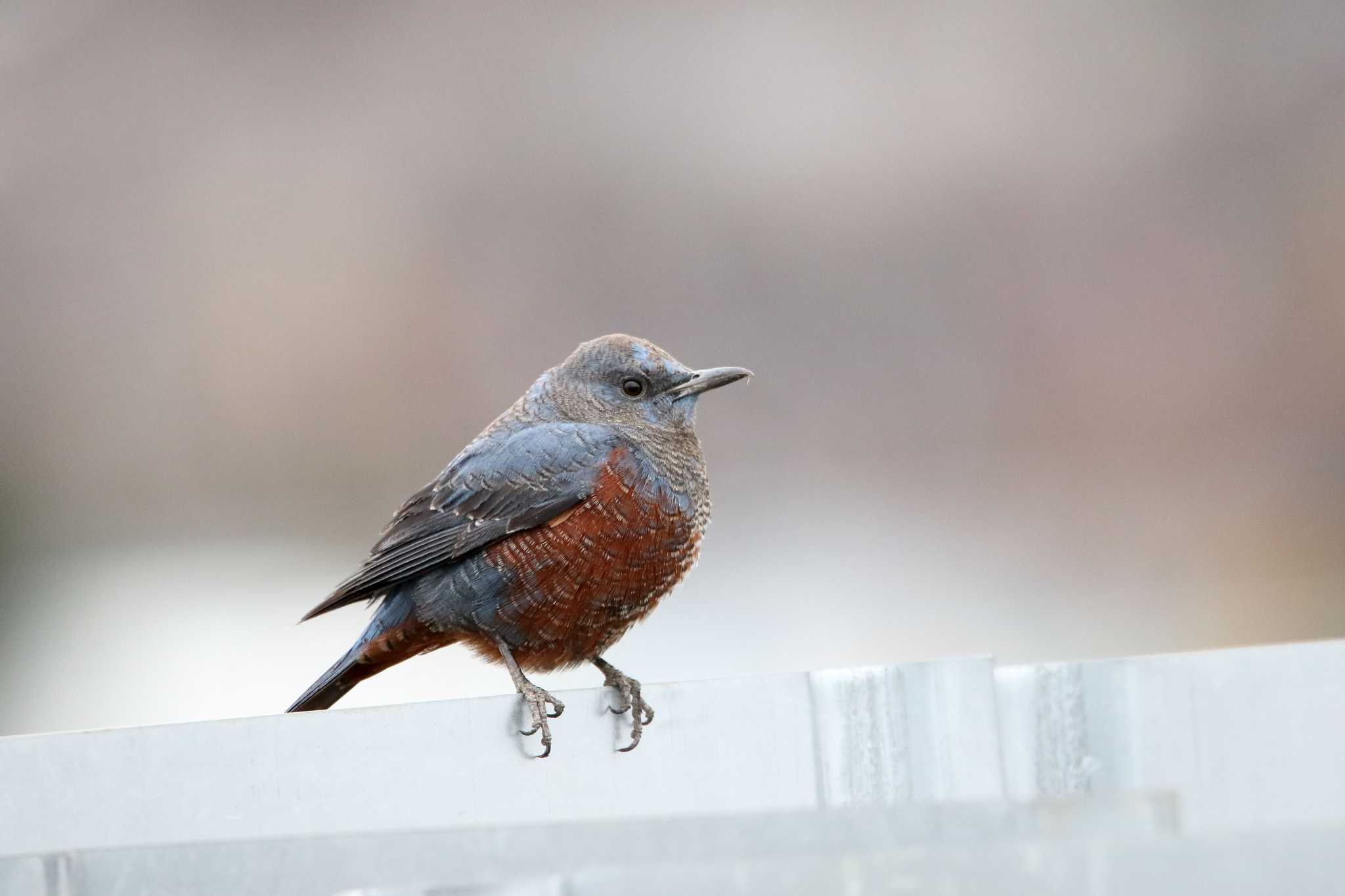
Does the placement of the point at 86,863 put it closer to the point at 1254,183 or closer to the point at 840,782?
the point at 840,782

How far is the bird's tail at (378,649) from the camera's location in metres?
2.63

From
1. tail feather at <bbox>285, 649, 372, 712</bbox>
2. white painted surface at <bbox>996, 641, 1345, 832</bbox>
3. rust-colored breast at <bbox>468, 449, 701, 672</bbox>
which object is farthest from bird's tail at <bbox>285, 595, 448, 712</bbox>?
white painted surface at <bbox>996, 641, 1345, 832</bbox>

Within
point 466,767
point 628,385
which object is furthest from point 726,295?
point 466,767

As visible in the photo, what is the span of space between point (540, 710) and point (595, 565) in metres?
0.47

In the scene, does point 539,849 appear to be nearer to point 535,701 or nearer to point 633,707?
point 633,707

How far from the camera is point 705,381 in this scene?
294 cm

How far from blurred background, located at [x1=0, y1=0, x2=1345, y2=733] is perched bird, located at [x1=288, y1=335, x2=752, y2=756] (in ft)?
12.3

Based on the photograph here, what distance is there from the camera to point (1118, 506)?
699 centimetres

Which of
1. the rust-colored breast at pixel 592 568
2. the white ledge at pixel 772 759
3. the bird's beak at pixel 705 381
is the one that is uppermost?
the bird's beak at pixel 705 381

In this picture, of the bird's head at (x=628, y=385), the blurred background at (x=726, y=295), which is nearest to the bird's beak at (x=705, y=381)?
the bird's head at (x=628, y=385)

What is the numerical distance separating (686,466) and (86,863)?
4.93ft

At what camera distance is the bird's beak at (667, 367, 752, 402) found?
288cm

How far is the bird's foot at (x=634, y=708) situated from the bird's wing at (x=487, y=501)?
364 mm

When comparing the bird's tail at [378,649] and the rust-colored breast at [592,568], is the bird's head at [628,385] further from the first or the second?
the bird's tail at [378,649]
